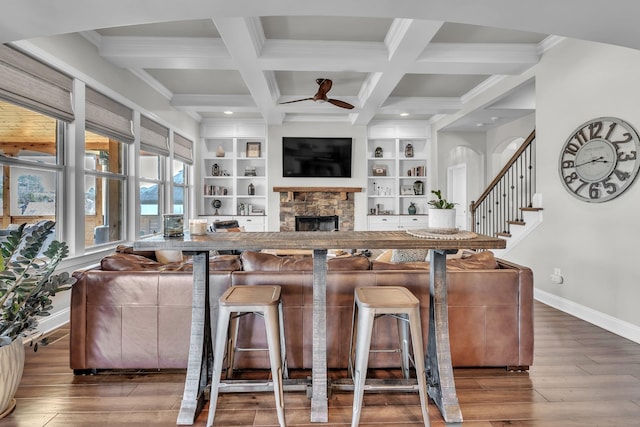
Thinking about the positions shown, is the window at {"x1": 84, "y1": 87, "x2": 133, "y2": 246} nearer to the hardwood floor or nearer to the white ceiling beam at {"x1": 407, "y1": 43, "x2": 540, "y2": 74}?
the hardwood floor

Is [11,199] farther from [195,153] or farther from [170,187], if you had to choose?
[195,153]

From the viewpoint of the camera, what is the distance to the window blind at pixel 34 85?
2.60 m

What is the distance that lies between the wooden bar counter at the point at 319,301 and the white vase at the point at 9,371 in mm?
907

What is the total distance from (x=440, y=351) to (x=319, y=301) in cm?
71

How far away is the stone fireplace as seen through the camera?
7.05 meters

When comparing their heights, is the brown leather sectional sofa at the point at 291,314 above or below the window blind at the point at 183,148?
below

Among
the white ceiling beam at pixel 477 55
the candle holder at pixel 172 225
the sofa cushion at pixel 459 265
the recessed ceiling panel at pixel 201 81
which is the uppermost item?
the recessed ceiling panel at pixel 201 81

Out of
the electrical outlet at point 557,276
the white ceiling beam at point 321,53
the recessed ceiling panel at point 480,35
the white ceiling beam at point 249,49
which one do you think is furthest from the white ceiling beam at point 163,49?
the electrical outlet at point 557,276

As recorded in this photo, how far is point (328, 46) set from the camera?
A: 3.76 meters

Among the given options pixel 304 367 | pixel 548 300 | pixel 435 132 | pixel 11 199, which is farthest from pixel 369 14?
pixel 435 132

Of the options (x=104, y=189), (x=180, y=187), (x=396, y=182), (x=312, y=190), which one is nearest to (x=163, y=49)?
(x=104, y=189)

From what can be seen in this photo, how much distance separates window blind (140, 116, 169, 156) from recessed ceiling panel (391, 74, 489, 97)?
143 inches

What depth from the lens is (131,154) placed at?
14.6ft

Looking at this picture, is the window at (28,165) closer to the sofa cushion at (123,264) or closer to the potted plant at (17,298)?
the sofa cushion at (123,264)
